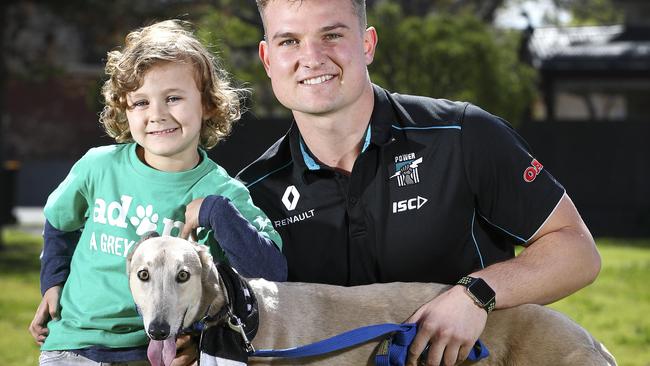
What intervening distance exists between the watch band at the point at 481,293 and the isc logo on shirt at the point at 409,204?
1.51 feet

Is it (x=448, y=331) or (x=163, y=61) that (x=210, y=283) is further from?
(x=163, y=61)

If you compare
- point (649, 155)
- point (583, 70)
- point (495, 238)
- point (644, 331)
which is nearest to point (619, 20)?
point (583, 70)

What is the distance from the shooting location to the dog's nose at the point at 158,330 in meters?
2.78

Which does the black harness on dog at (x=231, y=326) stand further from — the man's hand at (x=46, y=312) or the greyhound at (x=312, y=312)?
the man's hand at (x=46, y=312)

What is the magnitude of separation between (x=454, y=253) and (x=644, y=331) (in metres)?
5.75

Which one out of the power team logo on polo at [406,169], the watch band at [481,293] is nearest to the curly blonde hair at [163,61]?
the power team logo on polo at [406,169]

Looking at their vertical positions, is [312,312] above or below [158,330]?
below

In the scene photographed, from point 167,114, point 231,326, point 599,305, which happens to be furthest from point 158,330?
point 599,305

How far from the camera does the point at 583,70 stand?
72.5 feet

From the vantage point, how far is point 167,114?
363cm

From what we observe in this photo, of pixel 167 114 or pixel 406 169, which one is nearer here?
pixel 167 114

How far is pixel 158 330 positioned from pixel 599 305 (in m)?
8.33

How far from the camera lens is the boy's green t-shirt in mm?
3576

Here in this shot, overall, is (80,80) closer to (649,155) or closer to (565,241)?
(649,155)
